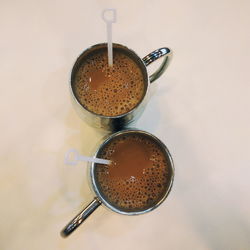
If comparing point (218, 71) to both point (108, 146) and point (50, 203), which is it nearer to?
point (108, 146)

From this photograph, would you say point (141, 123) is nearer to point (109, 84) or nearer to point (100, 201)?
point (109, 84)

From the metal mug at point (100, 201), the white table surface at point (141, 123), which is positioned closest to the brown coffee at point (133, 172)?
the metal mug at point (100, 201)

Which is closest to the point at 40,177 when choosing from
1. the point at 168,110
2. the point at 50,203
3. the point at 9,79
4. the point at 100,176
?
the point at 50,203

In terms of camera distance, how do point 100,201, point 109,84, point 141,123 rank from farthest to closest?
point 141,123
point 109,84
point 100,201

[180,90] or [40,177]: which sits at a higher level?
[180,90]

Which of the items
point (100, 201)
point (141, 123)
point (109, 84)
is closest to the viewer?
point (100, 201)

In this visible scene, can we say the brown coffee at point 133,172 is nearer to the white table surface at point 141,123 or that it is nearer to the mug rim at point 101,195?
the mug rim at point 101,195

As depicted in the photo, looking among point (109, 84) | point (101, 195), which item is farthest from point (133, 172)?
point (109, 84)
